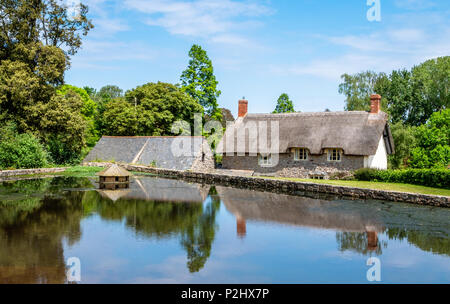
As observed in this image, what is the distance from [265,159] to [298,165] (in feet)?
9.06

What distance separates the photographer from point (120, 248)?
11.1m

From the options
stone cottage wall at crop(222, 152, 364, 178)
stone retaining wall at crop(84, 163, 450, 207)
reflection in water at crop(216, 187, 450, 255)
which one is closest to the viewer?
reflection in water at crop(216, 187, 450, 255)

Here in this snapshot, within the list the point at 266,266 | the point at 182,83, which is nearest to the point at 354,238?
the point at 266,266

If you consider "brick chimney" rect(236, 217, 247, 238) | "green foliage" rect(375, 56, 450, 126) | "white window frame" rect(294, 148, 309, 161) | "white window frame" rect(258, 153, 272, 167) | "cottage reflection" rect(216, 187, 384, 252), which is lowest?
"brick chimney" rect(236, 217, 247, 238)

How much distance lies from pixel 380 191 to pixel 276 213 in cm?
670

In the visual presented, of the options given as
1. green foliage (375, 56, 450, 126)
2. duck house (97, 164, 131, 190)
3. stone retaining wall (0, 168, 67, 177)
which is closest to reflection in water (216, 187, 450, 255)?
duck house (97, 164, 131, 190)

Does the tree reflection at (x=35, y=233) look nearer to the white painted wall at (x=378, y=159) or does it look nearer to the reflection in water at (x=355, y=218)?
the reflection in water at (x=355, y=218)

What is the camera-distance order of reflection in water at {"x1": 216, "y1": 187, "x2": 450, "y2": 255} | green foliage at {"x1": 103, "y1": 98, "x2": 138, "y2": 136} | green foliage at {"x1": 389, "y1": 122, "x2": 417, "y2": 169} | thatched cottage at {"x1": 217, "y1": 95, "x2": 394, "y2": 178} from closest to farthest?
reflection in water at {"x1": 216, "y1": 187, "x2": 450, "y2": 255} → thatched cottage at {"x1": 217, "y1": 95, "x2": 394, "y2": 178} → green foliage at {"x1": 389, "y1": 122, "x2": 417, "y2": 169} → green foliage at {"x1": 103, "y1": 98, "x2": 138, "y2": 136}

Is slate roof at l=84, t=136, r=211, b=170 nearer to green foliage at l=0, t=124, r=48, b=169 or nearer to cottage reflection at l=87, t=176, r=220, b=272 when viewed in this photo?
green foliage at l=0, t=124, r=48, b=169

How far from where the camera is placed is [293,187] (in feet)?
80.9

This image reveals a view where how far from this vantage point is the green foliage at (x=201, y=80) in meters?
44.8

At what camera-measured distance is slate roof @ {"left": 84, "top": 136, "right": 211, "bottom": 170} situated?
1388 inches

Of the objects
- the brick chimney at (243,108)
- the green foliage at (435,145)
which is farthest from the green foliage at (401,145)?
the brick chimney at (243,108)

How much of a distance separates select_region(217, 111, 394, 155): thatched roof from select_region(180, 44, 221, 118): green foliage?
11.9 metres
